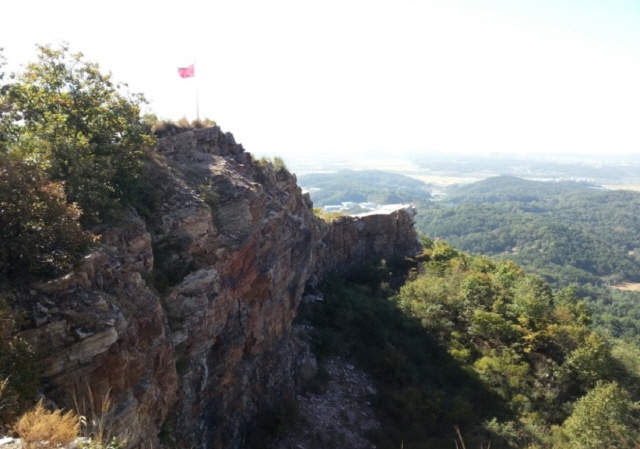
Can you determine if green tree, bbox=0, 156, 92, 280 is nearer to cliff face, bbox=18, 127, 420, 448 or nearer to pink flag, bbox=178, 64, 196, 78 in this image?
cliff face, bbox=18, 127, 420, 448

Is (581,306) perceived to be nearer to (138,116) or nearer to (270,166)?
(270,166)

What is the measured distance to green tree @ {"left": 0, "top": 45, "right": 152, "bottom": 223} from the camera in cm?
970

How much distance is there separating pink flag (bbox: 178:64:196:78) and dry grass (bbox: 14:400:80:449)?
14367mm

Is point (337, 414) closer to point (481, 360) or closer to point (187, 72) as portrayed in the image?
point (481, 360)

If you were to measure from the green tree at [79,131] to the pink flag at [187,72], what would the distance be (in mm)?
4772

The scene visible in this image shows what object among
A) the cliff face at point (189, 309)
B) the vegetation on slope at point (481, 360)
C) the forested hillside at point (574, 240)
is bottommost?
the forested hillside at point (574, 240)

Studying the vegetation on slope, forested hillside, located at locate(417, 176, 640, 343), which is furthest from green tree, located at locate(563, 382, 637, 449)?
forested hillside, located at locate(417, 176, 640, 343)

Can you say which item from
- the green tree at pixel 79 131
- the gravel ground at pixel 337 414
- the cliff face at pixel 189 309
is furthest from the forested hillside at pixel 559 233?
the green tree at pixel 79 131

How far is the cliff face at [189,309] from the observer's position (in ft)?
24.8

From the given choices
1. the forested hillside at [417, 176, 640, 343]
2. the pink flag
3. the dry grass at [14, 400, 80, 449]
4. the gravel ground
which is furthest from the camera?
the forested hillside at [417, 176, 640, 343]

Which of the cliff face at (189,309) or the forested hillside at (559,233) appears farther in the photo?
the forested hillside at (559,233)

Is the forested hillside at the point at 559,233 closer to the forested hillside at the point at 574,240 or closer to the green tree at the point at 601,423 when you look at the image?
the forested hillside at the point at 574,240

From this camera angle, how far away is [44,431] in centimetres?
506

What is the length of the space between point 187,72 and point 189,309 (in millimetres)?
10443
